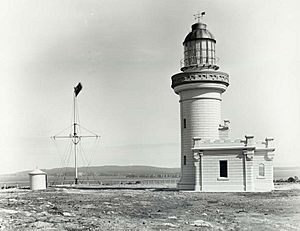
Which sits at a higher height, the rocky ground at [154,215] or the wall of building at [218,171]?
the wall of building at [218,171]

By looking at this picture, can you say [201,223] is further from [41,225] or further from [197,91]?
[197,91]

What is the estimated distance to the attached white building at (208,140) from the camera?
91.9 feet

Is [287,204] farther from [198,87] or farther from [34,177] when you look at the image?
[34,177]

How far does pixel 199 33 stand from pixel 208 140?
7749mm

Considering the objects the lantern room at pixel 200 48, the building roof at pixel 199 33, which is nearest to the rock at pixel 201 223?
the lantern room at pixel 200 48

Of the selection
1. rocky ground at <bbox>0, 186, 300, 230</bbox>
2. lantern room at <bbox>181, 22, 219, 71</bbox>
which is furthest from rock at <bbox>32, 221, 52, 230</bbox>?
lantern room at <bbox>181, 22, 219, 71</bbox>

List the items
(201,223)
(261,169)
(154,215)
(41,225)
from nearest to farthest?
(41,225) < (201,223) < (154,215) < (261,169)

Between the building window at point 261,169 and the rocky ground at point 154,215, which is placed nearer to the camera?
the rocky ground at point 154,215

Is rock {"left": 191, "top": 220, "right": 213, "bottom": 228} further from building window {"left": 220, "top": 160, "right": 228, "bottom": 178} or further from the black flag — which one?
the black flag

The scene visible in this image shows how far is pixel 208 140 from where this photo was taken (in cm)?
2928

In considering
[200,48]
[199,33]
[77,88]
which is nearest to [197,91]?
[200,48]

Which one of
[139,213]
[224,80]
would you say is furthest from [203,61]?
[139,213]

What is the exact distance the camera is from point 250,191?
90.2ft

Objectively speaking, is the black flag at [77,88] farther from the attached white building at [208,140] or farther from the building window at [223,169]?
the building window at [223,169]
